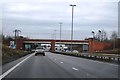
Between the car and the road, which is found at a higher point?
the car

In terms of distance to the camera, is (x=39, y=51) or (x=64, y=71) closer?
(x=64, y=71)

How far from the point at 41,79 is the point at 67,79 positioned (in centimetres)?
138

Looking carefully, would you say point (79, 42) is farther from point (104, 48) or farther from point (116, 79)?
point (116, 79)

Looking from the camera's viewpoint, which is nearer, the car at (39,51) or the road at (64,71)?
the road at (64,71)

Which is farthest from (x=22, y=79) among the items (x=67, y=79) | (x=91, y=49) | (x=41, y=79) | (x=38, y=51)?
(x=91, y=49)

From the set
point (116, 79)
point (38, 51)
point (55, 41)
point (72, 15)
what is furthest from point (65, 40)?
point (116, 79)

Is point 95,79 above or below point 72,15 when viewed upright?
below

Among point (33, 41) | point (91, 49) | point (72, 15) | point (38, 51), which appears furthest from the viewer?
point (33, 41)

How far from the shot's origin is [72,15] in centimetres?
9419

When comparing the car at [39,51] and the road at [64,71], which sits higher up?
the car at [39,51]

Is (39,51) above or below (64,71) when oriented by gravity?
above

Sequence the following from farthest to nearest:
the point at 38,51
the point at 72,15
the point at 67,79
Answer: the point at 72,15
the point at 38,51
the point at 67,79

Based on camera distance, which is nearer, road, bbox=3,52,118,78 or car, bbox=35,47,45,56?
road, bbox=3,52,118,78

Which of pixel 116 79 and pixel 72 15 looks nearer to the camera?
pixel 116 79
